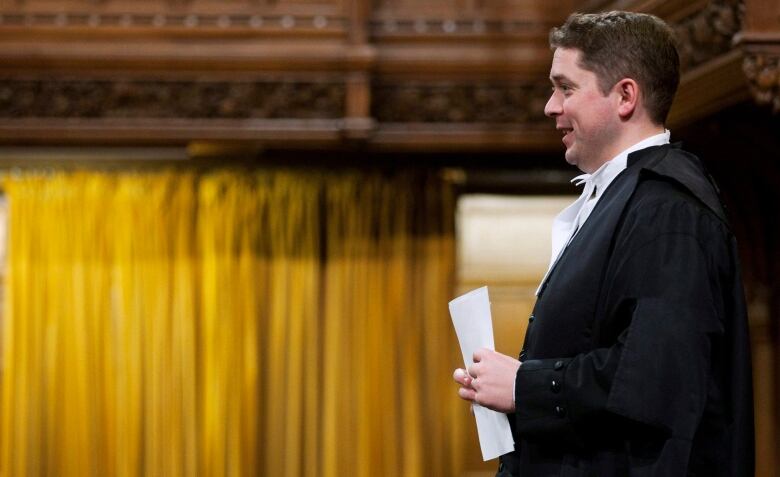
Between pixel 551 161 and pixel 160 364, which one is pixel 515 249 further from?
pixel 160 364

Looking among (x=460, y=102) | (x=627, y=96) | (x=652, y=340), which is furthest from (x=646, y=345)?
(x=460, y=102)

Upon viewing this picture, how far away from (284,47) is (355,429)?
1548mm

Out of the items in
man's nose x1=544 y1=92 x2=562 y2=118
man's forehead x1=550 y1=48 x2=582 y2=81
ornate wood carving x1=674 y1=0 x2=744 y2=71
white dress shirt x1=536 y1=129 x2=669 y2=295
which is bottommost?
white dress shirt x1=536 y1=129 x2=669 y2=295

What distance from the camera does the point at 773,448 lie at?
13.0 ft

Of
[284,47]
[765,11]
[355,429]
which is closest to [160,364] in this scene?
[355,429]

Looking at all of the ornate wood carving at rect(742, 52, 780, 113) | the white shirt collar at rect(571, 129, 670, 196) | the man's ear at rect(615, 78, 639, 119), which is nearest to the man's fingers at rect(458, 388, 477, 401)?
the white shirt collar at rect(571, 129, 670, 196)

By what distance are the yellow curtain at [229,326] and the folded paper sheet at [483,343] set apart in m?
2.79

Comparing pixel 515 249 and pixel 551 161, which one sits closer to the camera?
pixel 551 161

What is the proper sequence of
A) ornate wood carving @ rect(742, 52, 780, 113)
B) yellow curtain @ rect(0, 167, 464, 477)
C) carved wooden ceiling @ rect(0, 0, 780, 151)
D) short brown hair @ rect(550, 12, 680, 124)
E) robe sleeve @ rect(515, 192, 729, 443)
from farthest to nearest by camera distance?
1. yellow curtain @ rect(0, 167, 464, 477)
2. carved wooden ceiling @ rect(0, 0, 780, 151)
3. ornate wood carving @ rect(742, 52, 780, 113)
4. short brown hair @ rect(550, 12, 680, 124)
5. robe sleeve @ rect(515, 192, 729, 443)

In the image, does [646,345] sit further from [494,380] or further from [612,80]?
[612,80]

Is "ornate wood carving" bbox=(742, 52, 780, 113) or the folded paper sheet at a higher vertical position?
"ornate wood carving" bbox=(742, 52, 780, 113)

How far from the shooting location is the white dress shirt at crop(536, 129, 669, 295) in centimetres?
143

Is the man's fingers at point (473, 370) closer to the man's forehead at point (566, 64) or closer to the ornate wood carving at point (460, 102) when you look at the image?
the man's forehead at point (566, 64)

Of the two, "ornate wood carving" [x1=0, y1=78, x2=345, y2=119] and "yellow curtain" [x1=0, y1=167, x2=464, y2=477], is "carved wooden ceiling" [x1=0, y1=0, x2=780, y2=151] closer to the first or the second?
"ornate wood carving" [x1=0, y1=78, x2=345, y2=119]
